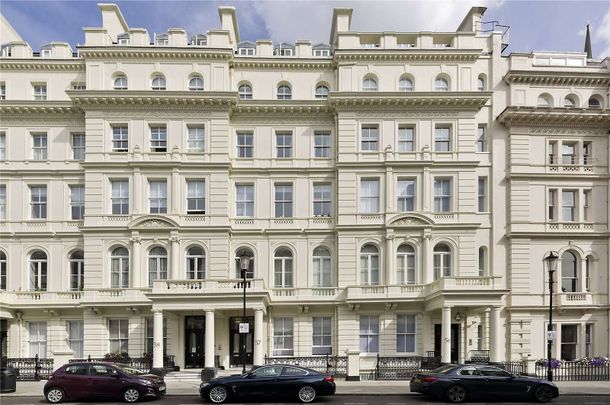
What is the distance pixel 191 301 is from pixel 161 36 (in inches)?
638

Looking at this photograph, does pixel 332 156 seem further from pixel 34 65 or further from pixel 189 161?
pixel 34 65

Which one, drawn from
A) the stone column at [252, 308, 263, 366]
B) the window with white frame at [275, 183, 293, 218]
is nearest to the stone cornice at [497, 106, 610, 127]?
the window with white frame at [275, 183, 293, 218]

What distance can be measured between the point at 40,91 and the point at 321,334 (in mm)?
22541

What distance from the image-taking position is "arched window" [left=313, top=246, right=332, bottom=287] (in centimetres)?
3491

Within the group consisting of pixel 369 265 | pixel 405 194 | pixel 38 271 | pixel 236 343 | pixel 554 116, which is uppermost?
pixel 554 116

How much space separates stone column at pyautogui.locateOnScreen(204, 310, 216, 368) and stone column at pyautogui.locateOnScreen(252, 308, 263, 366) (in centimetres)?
221

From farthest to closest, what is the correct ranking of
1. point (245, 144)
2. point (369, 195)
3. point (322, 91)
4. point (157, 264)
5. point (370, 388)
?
point (322, 91), point (245, 144), point (369, 195), point (157, 264), point (370, 388)

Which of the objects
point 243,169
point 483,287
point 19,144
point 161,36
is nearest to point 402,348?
point 483,287

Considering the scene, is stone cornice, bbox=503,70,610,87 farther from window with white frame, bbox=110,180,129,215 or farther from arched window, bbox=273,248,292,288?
window with white frame, bbox=110,180,129,215

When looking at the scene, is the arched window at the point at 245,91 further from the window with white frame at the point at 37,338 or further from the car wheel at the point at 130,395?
the car wheel at the point at 130,395

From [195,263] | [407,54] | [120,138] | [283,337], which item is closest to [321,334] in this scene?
[283,337]

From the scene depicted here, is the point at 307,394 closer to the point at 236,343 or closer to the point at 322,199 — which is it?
the point at 236,343

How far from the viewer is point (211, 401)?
67.8 ft

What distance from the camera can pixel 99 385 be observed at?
21.0 m
